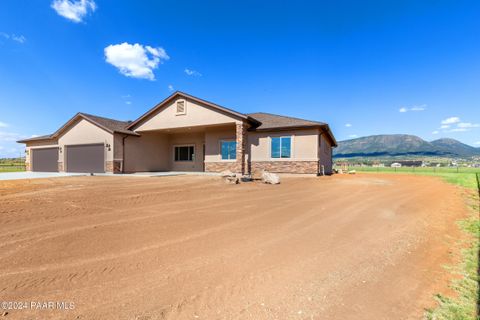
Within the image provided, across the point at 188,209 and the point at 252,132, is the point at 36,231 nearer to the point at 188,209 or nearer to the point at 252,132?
Result: the point at 188,209

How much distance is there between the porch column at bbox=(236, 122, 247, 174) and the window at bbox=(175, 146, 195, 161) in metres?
6.36

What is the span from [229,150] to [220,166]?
4.96 feet

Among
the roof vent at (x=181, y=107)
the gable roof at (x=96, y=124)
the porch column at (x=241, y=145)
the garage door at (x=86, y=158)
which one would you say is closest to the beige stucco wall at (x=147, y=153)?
the gable roof at (x=96, y=124)

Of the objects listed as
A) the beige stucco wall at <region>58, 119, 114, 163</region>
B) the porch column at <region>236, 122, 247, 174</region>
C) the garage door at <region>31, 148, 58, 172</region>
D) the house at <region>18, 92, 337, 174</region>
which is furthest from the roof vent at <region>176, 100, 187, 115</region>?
the garage door at <region>31, 148, 58, 172</region>

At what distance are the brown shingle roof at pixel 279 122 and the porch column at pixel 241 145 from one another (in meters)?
1.28

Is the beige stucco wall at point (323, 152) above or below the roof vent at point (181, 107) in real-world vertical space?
below

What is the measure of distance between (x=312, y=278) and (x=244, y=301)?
104 cm

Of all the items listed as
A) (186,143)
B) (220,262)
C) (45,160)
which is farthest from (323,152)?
(45,160)

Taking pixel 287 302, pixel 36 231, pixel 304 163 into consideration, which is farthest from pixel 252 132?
pixel 287 302

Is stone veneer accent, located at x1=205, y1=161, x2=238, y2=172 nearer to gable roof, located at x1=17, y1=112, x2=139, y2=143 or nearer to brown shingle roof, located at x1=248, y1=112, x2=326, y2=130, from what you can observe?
brown shingle roof, located at x1=248, y1=112, x2=326, y2=130

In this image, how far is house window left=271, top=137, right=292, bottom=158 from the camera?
55.1ft

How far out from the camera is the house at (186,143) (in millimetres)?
16641

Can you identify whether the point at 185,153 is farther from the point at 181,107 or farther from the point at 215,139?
the point at 181,107

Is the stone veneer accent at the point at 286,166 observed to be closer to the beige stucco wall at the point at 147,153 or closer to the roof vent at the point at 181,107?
the roof vent at the point at 181,107
